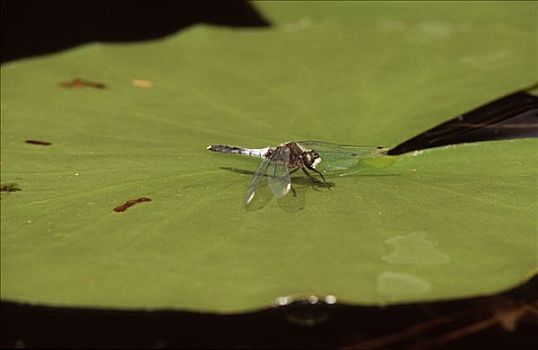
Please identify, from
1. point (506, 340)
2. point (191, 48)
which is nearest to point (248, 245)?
point (506, 340)

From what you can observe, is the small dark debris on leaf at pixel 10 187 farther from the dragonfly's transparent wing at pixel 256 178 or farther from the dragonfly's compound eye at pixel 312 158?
the dragonfly's compound eye at pixel 312 158

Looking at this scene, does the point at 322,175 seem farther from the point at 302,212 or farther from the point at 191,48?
the point at 191,48

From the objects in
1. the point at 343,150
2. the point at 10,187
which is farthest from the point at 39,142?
the point at 343,150

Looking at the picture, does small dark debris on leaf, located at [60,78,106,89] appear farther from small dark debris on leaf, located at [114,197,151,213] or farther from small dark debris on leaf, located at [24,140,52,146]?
small dark debris on leaf, located at [114,197,151,213]

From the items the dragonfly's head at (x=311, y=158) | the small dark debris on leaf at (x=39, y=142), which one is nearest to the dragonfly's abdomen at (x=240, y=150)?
the dragonfly's head at (x=311, y=158)

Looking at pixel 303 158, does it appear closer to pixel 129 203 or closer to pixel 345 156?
pixel 345 156

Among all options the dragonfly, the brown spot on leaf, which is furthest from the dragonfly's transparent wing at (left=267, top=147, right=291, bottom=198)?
the brown spot on leaf
